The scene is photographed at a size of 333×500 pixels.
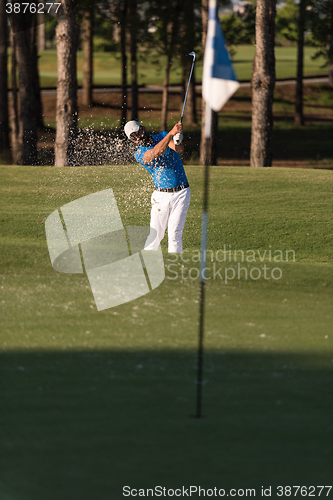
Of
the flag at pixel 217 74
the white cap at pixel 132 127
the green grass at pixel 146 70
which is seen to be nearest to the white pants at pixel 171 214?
the white cap at pixel 132 127

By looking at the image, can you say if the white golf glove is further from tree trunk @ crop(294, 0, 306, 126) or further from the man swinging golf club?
tree trunk @ crop(294, 0, 306, 126)

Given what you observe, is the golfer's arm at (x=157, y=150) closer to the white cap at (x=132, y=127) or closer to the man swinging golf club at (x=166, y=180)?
the man swinging golf club at (x=166, y=180)

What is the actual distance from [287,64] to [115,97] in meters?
18.8

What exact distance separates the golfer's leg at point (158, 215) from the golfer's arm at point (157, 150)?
561mm

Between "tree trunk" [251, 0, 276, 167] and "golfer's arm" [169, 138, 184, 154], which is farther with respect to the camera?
"tree trunk" [251, 0, 276, 167]

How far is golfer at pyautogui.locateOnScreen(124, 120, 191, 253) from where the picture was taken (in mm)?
8219

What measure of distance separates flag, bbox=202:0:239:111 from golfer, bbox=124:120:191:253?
338 centimetres

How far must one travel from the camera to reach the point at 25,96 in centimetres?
2134

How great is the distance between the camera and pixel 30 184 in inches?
537

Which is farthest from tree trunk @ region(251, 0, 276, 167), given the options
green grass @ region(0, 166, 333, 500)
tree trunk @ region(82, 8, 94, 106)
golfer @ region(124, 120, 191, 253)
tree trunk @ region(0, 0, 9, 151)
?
tree trunk @ region(82, 8, 94, 106)

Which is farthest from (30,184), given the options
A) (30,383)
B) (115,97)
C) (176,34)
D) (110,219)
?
(115,97)

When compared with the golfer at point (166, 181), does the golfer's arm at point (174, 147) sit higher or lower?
higher

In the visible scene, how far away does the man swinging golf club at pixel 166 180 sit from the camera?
8203 mm

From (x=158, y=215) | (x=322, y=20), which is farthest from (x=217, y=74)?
(x=322, y=20)
